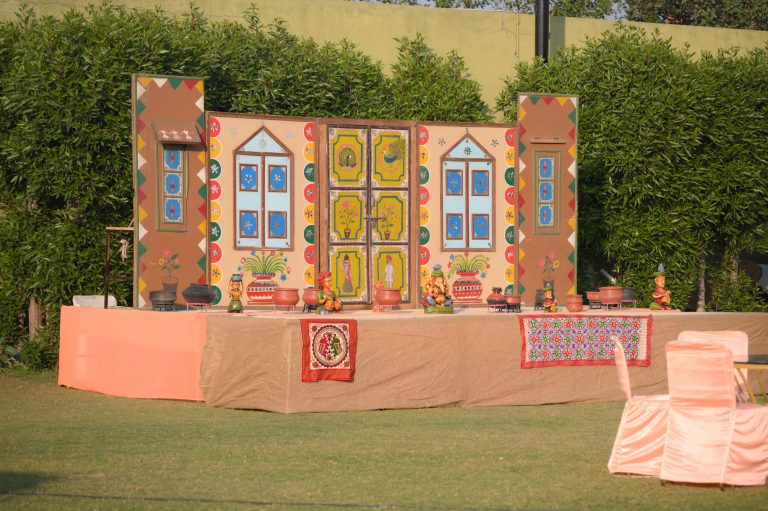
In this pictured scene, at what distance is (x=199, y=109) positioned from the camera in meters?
11.3

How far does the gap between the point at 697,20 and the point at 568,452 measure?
18.4 metres

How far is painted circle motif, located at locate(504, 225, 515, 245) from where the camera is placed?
484 inches

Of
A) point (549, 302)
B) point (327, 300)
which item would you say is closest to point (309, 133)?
point (327, 300)

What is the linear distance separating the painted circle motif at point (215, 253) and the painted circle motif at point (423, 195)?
2.17 meters

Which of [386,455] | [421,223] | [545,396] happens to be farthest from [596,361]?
[386,455]

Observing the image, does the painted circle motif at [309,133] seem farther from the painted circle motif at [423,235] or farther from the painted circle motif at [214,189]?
the painted circle motif at [423,235]

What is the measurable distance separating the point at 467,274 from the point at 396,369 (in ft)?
8.35

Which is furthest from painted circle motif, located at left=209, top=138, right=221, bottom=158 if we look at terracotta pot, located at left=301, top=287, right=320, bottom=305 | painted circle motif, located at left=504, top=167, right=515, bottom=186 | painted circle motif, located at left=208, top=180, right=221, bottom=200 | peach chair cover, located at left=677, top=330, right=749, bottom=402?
peach chair cover, located at left=677, top=330, right=749, bottom=402

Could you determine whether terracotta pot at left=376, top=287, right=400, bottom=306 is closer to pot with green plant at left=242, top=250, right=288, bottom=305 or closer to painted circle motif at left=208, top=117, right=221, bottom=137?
pot with green plant at left=242, top=250, right=288, bottom=305

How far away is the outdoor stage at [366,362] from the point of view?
31.6 feet

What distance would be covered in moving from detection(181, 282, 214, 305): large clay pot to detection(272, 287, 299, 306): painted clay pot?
0.60 meters

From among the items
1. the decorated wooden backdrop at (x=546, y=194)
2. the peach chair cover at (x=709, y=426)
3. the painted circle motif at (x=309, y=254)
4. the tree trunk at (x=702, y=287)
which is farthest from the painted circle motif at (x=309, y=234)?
the tree trunk at (x=702, y=287)

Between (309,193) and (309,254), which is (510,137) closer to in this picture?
(309,193)

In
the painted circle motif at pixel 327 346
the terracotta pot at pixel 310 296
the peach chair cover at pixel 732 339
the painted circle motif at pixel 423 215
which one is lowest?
the painted circle motif at pixel 327 346
